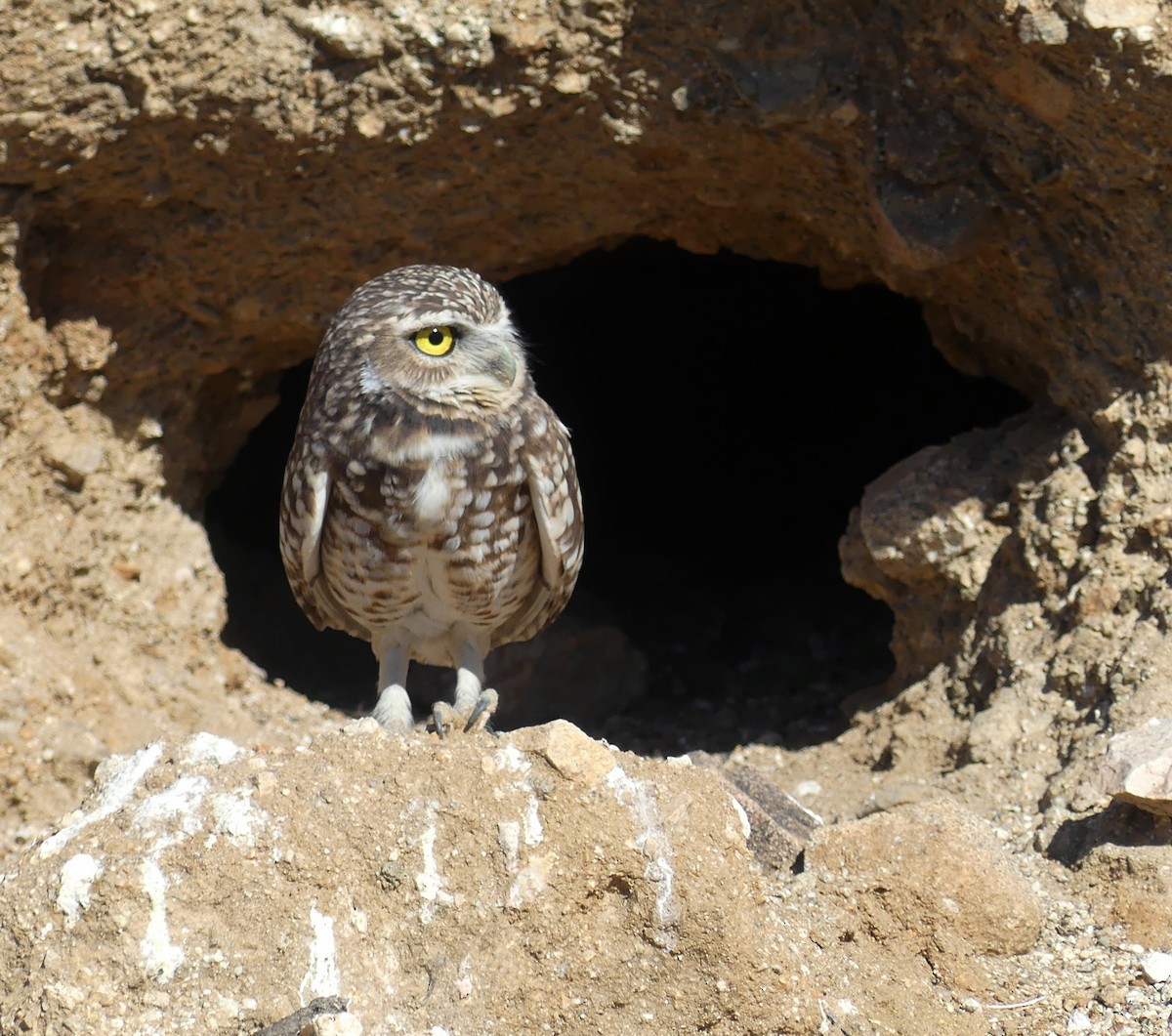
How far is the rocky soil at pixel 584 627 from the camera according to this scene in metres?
2.32

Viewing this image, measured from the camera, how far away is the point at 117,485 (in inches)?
185

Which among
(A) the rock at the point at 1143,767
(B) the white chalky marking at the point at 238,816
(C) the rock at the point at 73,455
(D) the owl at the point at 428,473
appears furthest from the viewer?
(C) the rock at the point at 73,455

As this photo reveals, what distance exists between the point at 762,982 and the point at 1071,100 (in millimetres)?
2613

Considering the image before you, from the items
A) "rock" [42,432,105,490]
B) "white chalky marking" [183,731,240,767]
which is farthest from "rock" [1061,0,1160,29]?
"rock" [42,432,105,490]

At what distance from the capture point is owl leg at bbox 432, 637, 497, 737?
9.87 ft

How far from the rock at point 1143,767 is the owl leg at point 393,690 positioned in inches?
68.2

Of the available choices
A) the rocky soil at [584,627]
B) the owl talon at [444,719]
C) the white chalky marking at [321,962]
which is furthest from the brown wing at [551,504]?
the white chalky marking at [321,962]

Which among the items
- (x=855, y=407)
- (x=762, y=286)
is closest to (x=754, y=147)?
(x=762, y=286)

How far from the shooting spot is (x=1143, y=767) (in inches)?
111

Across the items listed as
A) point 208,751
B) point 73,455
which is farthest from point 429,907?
point 73,455

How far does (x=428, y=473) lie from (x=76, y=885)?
128cm

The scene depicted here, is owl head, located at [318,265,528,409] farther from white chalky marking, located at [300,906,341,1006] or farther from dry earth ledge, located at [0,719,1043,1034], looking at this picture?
white chalky marking, located at [300,906,341,1006]

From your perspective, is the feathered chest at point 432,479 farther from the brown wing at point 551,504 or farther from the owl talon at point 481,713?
the owl talon at point 481,713

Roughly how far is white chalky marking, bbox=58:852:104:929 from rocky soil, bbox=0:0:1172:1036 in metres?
0.01
